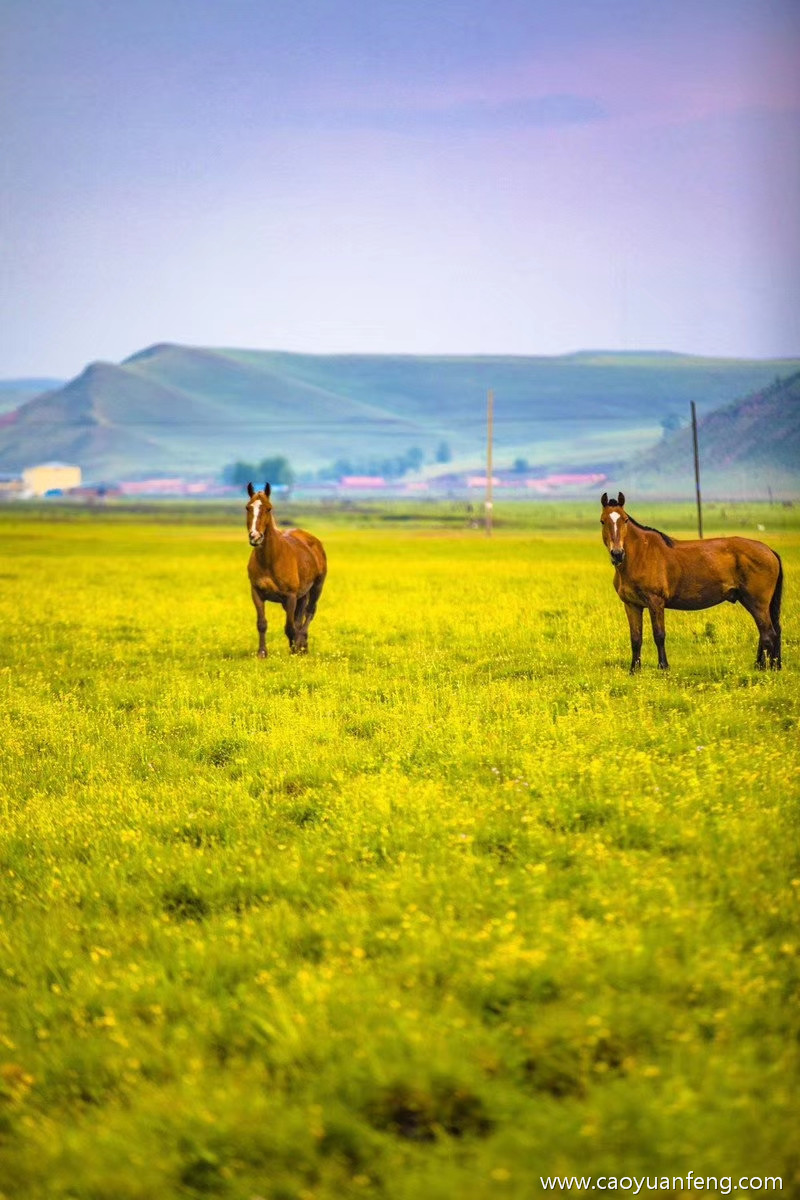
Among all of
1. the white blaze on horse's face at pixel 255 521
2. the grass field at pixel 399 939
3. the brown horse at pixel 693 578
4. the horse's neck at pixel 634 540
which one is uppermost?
the white blaze on horse's face at pixel 255 521

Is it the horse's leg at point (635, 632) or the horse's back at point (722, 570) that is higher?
the horse's back at point (722, 570)

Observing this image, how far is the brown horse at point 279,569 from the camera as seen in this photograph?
2022cm

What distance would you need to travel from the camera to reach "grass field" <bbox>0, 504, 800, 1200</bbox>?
19.5 feet

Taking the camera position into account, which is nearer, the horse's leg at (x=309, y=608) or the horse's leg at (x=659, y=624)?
the horse's leg at (x=659, y=624)

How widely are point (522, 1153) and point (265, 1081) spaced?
1.48 meters

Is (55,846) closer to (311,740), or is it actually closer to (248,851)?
(248,851)

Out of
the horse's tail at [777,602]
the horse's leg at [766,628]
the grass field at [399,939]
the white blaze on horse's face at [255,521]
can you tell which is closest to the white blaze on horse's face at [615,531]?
the grass field at [399,939]

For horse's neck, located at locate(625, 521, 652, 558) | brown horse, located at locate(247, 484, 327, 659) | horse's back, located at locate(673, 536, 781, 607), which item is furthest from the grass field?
brown horse, located at locate(247, 484, 327, 659)

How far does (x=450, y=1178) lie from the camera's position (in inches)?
221

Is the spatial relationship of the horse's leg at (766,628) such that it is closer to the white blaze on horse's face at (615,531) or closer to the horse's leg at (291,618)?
the white blaze on horse's face at (615,531)

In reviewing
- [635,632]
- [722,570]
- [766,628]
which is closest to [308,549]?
[635,632]

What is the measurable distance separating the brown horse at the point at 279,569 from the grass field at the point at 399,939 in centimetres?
358

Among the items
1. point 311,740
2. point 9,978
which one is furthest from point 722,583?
point 9,978

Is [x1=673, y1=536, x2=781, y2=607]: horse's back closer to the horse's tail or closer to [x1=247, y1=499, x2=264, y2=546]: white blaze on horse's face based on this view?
the horse's tail
